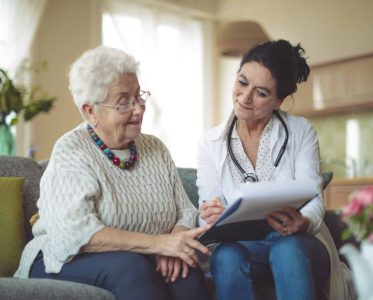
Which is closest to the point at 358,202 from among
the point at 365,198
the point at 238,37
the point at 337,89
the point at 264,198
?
the point at 365,198

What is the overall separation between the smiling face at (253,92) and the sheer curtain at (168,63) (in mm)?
3774

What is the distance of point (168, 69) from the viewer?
636 centimetres

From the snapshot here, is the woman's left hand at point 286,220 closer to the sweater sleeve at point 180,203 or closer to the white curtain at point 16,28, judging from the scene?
the sweater sleeve at point 180,203

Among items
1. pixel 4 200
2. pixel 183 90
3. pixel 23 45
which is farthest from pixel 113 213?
pixel 183 90

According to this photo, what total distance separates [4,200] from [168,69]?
169 inches

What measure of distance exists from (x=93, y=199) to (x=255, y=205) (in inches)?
19.8

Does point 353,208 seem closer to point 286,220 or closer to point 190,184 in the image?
point 286,220

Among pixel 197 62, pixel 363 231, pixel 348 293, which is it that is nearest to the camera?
pixel 363 231

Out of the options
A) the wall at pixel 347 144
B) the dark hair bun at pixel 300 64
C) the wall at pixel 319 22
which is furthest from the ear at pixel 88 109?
the wall at pixel 319 22

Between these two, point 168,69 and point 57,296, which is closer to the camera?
point 57,296

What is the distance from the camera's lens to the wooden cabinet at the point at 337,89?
18.5 feet

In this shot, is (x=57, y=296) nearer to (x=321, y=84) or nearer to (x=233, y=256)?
(x=233, y=256)

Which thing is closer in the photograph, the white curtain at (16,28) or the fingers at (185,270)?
the fingers at (185,270)

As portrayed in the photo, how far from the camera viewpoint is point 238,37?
17.7ft
